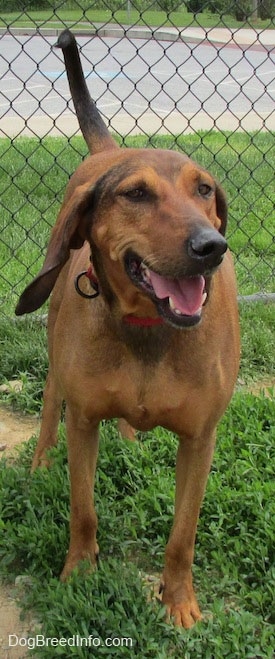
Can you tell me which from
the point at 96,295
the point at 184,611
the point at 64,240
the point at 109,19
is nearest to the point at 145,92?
the point at 109,19

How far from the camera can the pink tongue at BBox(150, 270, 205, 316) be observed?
227cm

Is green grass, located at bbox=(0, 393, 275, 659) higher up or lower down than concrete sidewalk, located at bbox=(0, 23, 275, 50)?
higher up

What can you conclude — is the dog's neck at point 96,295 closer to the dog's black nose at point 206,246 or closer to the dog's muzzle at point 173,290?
the dog's muzzle at point 173,290

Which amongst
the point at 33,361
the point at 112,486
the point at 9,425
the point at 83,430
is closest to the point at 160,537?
the point at 112,486

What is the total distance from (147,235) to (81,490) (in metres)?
1.06

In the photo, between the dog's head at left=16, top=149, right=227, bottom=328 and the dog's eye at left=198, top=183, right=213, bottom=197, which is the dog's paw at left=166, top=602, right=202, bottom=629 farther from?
the dog's eye at left=198, top=183, right=213, bottom=197

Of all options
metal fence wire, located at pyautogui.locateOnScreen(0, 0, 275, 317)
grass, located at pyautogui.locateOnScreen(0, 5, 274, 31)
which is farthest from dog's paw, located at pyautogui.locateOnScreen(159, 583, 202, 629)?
grass, located at pyautogui.locateOnScreen(0, 5, 274, 31)

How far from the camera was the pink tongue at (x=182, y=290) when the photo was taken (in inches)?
89.2

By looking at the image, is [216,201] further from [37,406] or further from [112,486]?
[37,406]

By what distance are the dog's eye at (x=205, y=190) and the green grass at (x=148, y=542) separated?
4.18ft

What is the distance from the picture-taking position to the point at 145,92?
14.2 meters

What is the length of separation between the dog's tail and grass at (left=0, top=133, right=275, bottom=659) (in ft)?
4.07

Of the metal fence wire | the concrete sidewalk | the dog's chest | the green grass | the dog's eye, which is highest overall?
the dog's eye

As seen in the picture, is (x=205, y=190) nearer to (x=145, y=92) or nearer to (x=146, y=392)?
(x=146, y=392)
